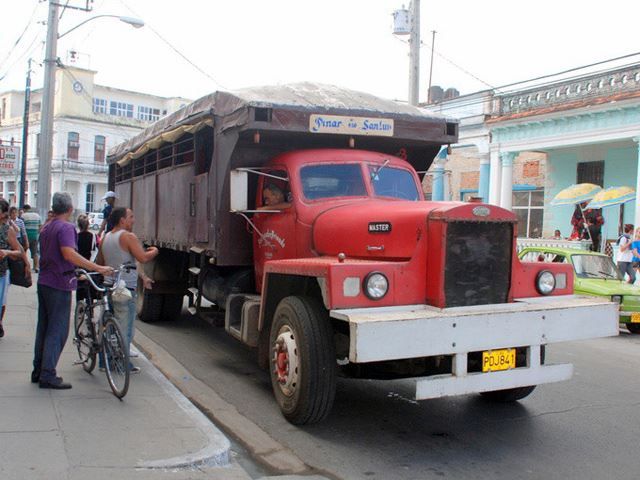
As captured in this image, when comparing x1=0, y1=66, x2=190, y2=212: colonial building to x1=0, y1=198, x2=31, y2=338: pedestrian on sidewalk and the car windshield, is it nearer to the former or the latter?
the car windshield

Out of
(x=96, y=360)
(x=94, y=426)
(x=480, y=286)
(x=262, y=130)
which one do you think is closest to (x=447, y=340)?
(x=480, y=286)

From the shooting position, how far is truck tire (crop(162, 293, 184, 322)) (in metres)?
10.6

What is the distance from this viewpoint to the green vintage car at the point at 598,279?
437 inches

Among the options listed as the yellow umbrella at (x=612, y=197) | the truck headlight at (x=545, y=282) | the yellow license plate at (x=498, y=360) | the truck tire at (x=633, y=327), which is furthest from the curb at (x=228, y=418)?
the yellow umbrella at (x=612, y=197)

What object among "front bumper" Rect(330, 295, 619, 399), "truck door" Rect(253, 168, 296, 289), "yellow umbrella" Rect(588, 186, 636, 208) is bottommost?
"front bumper" Rect(330, 295, 619, 399)

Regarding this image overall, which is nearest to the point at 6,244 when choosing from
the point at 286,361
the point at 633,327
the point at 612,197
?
the point at 286,361

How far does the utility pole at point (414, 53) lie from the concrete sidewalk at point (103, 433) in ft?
43.1

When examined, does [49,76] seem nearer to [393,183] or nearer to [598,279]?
[393,183]

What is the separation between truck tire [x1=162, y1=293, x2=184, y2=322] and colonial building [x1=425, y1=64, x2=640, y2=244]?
9326 mm

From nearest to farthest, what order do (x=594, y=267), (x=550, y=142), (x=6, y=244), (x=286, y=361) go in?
(x=286, y=361)
(x=6, y=244)
(x=594, y=267)
(x=550, y=142)

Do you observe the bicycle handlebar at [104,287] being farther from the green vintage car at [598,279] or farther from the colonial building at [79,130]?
the colonial building at [79,130]

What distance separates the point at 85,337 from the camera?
686 cm

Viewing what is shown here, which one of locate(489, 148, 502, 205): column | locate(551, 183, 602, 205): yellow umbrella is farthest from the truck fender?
locate(489, 148, 502, 205): column

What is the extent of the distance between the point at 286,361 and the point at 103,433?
1499 millimetres
